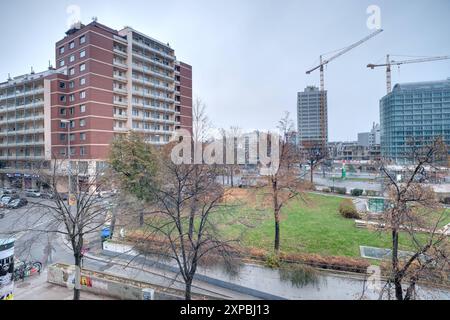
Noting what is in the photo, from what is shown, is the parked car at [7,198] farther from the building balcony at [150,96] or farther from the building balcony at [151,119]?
the building balcony at [150,96]

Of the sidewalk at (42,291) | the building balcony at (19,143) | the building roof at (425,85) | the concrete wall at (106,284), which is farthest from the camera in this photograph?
the building balcony at (19,143)

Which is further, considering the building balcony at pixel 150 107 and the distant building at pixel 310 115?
the distant building at pixel 310 115

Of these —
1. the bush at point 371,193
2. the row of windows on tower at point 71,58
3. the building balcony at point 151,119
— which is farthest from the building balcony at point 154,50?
the bush at point 371,193

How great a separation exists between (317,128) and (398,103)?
2064 inches

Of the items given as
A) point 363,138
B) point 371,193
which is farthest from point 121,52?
point 363,138

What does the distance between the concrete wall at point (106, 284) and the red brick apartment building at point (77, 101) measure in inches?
542

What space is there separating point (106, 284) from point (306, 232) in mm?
7452

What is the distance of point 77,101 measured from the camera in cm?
2116

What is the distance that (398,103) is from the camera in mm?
12320

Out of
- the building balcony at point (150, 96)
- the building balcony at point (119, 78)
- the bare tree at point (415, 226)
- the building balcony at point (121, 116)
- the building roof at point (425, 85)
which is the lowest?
the bare tree at point (415, 226)

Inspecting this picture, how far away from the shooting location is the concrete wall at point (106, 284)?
18.3ft

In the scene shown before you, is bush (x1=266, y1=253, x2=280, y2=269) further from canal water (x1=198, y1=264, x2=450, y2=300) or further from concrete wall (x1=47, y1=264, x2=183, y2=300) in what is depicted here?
concrete wall (x1=47, y1=264, x2=183, y2=300)

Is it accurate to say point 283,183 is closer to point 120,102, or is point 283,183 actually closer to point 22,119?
point 120,102

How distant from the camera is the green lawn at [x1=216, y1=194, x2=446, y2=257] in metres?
7.83
